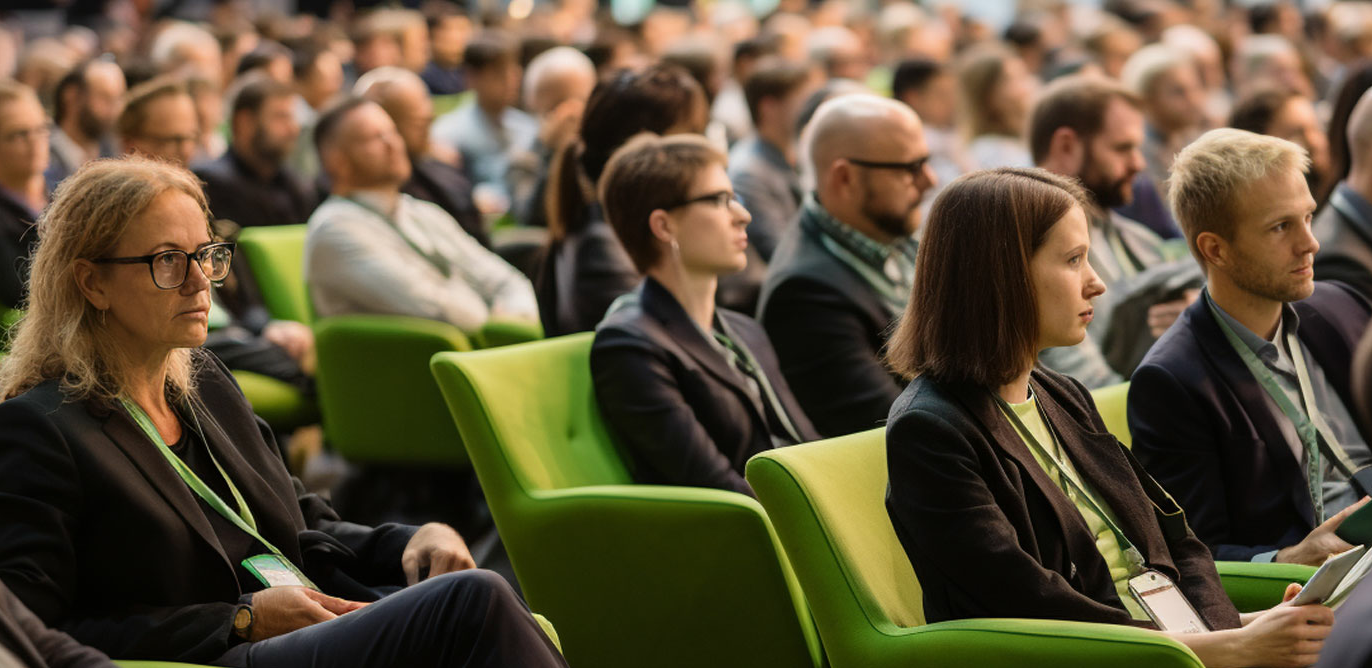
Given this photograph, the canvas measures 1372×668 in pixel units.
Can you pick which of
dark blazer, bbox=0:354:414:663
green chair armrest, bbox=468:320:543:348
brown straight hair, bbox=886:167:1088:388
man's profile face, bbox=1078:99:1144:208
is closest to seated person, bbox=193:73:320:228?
green chair armrest, bbox=468:320:543:348

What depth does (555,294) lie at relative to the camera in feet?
14.7

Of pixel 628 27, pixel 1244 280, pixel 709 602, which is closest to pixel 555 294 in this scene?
pixel 709 602

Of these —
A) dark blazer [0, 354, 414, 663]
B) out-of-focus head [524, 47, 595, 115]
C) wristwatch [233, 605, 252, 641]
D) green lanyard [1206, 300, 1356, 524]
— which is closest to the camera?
dark blazer [0, 354, 414, 663]

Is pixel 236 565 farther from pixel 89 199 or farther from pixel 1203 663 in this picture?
pixel 1203 663

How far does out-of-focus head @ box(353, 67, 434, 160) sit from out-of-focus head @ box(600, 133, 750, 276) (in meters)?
3.00

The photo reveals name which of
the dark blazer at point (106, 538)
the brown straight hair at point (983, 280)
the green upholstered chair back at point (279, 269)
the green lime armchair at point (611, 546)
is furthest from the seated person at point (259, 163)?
the brown straight hair at point (983, 280)

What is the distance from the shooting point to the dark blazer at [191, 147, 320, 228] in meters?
6.51

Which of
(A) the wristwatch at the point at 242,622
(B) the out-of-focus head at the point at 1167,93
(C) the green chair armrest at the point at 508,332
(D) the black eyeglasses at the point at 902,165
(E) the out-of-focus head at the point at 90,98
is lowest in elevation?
(E) the out-of-focus head at the point at 90,98

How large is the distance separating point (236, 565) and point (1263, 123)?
12.0 feet

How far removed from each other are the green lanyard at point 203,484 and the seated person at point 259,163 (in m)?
4.22

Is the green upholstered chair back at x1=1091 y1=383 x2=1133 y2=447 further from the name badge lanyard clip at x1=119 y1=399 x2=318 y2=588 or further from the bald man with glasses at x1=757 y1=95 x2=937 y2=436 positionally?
the name badge lanyard clip at x1=119 y1=399 x2=318 y2=588

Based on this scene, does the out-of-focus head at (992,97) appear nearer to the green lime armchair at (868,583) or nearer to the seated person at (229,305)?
the seated person at (229,305)

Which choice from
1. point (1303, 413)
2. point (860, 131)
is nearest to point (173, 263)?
point (1303, 413)

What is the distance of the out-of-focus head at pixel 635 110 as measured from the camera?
461cm
